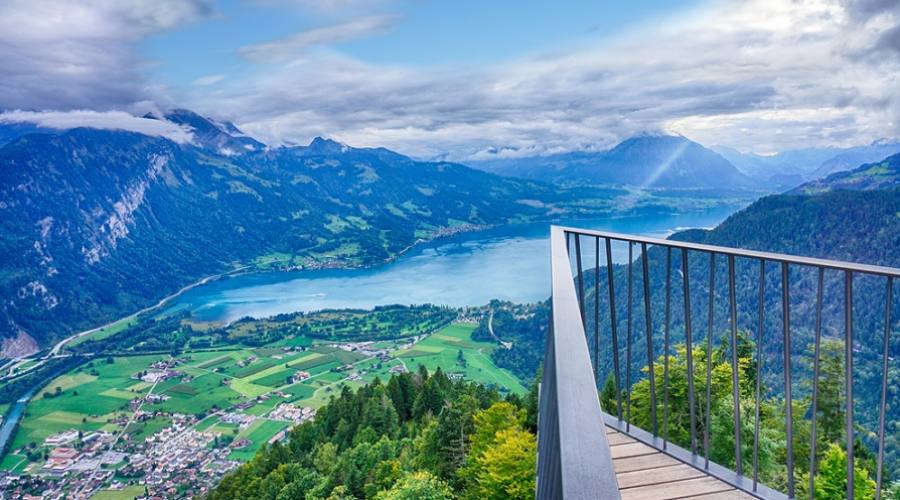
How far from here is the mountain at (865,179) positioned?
345 feet

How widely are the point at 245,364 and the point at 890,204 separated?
69190 millimetres

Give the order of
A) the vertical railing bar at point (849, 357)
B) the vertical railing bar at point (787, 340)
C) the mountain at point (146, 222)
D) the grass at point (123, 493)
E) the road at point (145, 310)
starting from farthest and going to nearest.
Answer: the mountain at point (146, 222) < the road at point (145, 310) < the grass at point (123, 493) < the vertical railing bar at point (787, 340) < the vertical railing bar at point (849, 357)

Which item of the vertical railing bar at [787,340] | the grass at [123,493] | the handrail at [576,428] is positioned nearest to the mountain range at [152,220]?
the grass at [123,493]

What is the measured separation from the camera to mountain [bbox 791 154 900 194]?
4139 inches

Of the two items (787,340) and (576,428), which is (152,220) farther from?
(576,428)

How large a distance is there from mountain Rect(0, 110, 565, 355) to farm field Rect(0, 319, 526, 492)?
110 feet

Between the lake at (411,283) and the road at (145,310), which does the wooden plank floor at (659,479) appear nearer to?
the lake at (411,283)

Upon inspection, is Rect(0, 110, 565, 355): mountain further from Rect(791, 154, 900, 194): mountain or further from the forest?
the forest

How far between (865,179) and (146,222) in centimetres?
15837

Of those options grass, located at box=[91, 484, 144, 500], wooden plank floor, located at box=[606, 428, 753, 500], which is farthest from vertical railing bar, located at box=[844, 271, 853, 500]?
grass, located at box=[91, 484, 144, 500]

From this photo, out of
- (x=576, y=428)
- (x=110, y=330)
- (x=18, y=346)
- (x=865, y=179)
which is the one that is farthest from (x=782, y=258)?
(x=865, y=179)

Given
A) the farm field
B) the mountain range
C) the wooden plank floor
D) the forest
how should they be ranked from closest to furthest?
the wooden plank floor
the forest
the farm field
the mountain range

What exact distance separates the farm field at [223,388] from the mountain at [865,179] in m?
79.9

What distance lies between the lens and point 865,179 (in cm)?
11044
